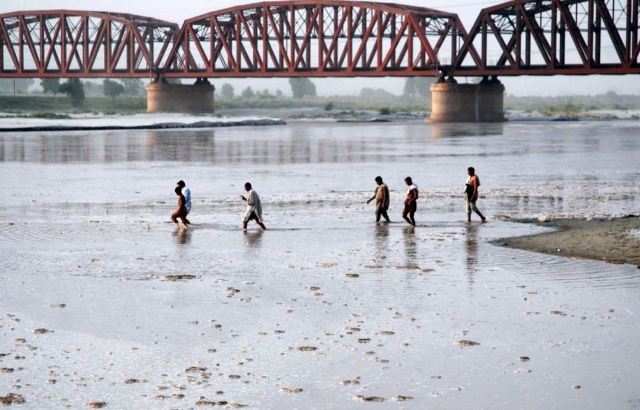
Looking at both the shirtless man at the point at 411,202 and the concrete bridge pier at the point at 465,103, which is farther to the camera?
the concrete bridge pier at the point at 465,103

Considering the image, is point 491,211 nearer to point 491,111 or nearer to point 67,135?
point 67,135

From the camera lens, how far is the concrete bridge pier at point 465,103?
120188 millimetres

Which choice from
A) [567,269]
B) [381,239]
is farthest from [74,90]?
[567,269]

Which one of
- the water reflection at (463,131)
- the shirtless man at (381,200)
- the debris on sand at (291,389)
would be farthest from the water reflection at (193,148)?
the debris on sand at (291,389)

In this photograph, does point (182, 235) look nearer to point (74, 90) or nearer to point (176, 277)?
point (176, 277)

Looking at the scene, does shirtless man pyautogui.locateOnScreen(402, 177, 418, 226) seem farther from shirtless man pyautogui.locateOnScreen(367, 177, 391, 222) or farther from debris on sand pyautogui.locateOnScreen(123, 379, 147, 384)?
debris on sand pyautogui.locateOnScreen(123, 379, 147, 384)

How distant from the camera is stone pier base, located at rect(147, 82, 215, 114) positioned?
141375 millimetres

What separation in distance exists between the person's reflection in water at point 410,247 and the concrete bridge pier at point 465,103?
9621 cm

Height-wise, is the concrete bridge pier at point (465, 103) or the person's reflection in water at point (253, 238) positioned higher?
the concrete bridge pier at point (465, 103)

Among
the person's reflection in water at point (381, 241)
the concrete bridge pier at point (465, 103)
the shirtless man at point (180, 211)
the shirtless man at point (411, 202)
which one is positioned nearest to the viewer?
the person's reflection in water at point (381, 241)

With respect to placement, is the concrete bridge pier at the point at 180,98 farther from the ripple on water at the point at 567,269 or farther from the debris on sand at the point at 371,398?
the debris on sand at the point at 371,398

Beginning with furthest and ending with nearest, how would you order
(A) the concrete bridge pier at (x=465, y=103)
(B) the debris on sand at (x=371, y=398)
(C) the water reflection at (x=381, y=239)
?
(A) the concrete bridge pier at (x=465, y=103)
(C) the water reflection at (x=381, y=239)
(B) the debris on sand at (x=371, y=398)

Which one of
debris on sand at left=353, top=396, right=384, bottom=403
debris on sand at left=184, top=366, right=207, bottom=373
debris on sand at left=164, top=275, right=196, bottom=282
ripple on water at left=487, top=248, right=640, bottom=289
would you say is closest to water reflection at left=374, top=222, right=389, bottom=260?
ripple on water at left=487, top=248, right=640, bottom=289

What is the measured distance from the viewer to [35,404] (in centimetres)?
1112
